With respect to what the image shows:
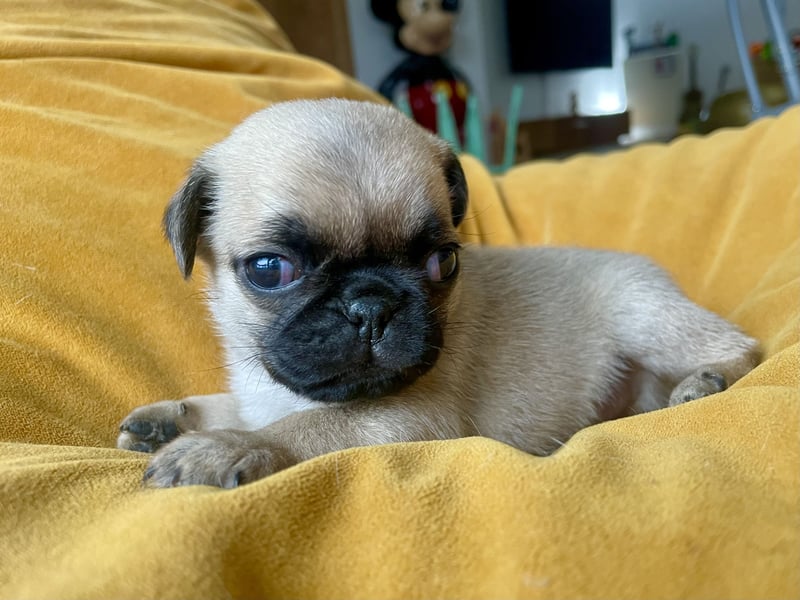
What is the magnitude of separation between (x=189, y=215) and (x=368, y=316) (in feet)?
2.26

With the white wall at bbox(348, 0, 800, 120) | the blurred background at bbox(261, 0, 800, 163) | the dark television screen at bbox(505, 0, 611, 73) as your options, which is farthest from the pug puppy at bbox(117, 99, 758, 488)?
the dark television screen at bbox(505, 0, 611, 73)

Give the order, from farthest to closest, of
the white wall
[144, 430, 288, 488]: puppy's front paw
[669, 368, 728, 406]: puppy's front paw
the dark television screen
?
the dark television screen, the white wall, [669, 368, 728, 406]: puppy's front paw, [144, 430, 288, 488]: puppy's front paw

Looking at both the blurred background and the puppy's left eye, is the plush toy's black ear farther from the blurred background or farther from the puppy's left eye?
the puppy's left eye

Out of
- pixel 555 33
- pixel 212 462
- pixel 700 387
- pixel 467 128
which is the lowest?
pixel 700 387

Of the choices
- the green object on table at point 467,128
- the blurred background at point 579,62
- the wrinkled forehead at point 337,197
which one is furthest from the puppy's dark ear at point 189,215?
the blurred background at point 579,62

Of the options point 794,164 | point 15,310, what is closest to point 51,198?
point 15,310

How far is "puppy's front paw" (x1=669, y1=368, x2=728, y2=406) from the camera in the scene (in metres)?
1.91

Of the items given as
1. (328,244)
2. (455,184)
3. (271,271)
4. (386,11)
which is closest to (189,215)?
(271,271)

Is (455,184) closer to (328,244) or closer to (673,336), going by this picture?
(328,244)

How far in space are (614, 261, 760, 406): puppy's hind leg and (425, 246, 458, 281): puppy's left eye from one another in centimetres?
77

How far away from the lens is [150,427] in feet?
5.95

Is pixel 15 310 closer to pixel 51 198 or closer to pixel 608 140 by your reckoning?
pixel 51 198

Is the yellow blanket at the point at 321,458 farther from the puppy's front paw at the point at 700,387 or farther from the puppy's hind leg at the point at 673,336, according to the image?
the puppy's front paw at the point at 700,387

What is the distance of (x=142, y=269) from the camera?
2.12 m
